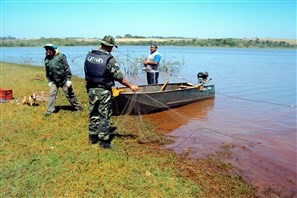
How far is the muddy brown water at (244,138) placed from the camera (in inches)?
228

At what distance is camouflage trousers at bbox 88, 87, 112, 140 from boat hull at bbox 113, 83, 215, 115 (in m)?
2.34

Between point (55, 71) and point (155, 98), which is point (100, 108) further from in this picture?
point (155, 98)

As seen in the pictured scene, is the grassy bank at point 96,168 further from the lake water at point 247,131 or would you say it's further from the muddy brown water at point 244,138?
the lake water at point 247,131

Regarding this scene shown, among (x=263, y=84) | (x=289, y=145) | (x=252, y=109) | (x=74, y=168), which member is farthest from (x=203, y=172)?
(x=263, y=84)

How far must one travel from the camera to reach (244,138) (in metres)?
8.12

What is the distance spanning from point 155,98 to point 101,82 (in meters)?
4.21

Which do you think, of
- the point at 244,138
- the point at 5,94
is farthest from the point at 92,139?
the point at 5,94

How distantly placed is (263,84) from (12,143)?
53.4ft

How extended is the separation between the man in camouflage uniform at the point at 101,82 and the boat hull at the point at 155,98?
2.38m

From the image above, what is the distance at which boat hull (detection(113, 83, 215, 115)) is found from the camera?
8523 mm

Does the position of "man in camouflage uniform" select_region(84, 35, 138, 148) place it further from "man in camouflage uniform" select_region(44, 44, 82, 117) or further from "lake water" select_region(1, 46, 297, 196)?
"man in camouflage uniform" select_region(44, 44, 82, 117)

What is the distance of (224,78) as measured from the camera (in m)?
21.1

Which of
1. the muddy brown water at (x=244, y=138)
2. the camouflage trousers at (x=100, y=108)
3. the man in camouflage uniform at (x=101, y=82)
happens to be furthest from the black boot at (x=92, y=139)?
the muddy brown water at (x=244, y=138)

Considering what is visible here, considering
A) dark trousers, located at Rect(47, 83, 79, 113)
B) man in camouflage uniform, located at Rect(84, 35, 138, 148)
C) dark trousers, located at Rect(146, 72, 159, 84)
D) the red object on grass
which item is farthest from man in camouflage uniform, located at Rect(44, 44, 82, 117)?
dark trousers, located at Rect(146, 72, 159, 84)
